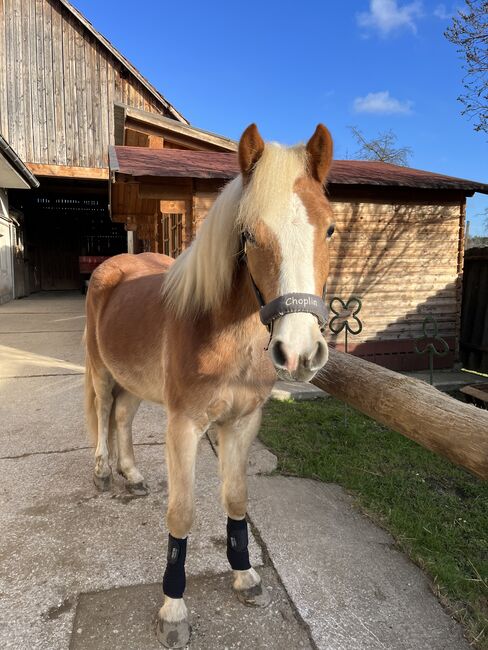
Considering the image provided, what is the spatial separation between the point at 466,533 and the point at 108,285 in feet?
9.27

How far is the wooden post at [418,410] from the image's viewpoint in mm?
1480

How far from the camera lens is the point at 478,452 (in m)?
1.43

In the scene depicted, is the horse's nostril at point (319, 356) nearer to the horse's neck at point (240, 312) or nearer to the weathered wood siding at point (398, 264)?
the horse's neck at point (240, 312)

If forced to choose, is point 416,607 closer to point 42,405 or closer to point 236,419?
point 236,419

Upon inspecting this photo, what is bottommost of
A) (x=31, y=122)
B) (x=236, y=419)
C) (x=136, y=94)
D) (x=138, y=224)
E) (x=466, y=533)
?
(x=466, y=533)

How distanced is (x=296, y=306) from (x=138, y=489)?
2.16 m

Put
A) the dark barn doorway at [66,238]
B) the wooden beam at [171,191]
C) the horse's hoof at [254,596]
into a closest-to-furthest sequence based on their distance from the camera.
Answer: the horse's hoof at [254,596] → the wooden beam at [171,191] → the dark barn doorway at [66,238]

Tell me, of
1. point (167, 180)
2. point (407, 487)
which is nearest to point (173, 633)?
point (407, 487)

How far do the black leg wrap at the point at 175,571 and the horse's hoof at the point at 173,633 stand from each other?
98mm

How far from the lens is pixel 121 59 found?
14016 mm

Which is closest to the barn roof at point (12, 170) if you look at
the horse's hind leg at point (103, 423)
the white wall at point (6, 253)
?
the white wall at point (6, 253)

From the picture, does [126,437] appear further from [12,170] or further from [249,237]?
[12,170]

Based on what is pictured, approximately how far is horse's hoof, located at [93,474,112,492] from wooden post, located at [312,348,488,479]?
1631mm

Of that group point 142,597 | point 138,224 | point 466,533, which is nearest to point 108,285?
point 142,597
